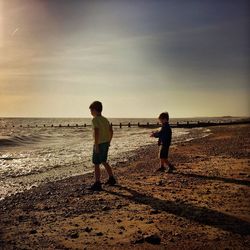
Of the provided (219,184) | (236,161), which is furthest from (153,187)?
(236,161)

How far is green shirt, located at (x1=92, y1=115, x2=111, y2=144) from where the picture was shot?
348 inches

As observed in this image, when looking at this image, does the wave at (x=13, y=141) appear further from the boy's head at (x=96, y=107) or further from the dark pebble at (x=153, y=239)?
the dark pebble at (x=153, y=239)

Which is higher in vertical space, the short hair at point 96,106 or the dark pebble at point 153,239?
the short hair at point 96,106

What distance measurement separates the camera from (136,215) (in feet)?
20.3

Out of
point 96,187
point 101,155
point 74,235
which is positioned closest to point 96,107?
point 101,155

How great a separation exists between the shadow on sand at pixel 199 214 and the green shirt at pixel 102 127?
1901 millimetres

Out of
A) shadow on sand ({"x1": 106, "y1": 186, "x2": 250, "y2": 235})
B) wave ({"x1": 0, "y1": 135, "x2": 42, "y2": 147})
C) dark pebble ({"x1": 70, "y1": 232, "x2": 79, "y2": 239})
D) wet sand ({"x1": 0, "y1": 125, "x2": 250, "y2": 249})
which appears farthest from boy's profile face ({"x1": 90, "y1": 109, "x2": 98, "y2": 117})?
wave ({"x1": 0, "y1": 135, "x2": 42, "y2": 147})

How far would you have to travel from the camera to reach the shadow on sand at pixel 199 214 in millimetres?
5370

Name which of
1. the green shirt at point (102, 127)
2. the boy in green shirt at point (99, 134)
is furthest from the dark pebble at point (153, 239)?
the green shirt at point (102, 127)

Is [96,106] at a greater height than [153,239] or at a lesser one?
greater

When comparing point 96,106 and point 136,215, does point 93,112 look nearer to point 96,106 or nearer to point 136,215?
point 96,106

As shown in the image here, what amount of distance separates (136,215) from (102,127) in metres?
3.19

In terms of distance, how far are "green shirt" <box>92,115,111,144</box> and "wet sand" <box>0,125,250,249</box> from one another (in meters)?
1.18

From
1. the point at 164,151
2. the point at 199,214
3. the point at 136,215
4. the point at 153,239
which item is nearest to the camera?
the point at 153,239
